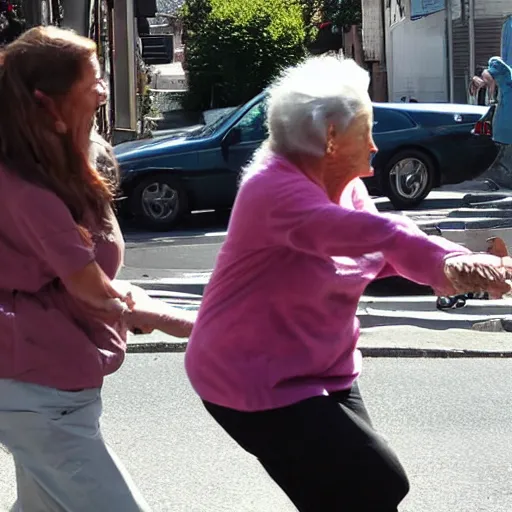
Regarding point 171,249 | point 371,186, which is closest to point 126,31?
point 371,186

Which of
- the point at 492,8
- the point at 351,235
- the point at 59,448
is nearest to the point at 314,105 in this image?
the point at 351,235

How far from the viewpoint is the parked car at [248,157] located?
42.1ft

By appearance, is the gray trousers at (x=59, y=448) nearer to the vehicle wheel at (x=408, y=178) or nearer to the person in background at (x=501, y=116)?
the vehicle wheel at (x=408, y=178)

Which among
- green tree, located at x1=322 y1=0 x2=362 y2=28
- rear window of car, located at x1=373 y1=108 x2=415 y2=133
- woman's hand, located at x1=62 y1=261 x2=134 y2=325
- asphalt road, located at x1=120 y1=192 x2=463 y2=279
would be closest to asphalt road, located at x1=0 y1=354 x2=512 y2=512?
woman's hand, located at x1=62 y1=261 x2=134 y2=325

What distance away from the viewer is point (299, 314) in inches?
108

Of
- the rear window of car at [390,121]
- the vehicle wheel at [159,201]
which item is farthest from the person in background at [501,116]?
the vehicle wheel at [159,201]

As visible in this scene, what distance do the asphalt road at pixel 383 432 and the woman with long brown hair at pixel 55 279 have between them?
1.95 metres

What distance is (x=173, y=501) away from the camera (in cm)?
473

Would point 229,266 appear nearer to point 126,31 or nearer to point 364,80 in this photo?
point 364,80

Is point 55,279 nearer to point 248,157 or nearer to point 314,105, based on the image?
point 314,105

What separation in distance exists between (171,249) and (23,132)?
8839 mm

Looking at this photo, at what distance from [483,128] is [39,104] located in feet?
36.6

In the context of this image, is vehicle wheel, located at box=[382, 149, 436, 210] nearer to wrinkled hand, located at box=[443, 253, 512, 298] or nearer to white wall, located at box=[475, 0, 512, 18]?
white wall, located at box=[475, 0, 512, 18]

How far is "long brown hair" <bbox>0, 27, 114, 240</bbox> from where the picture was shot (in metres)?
2.67
